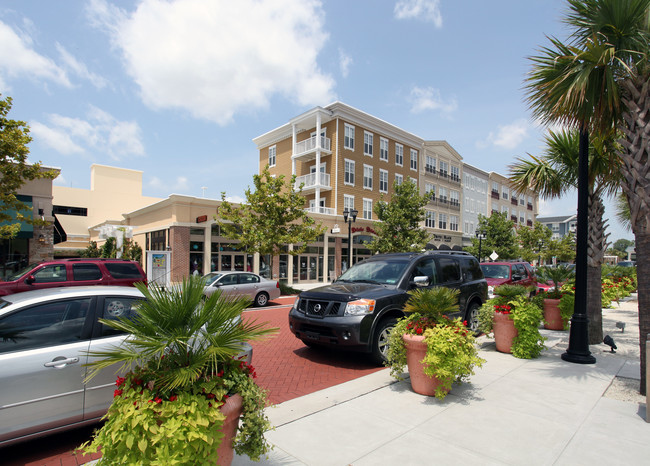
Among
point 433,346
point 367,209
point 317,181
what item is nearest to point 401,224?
point 367,209

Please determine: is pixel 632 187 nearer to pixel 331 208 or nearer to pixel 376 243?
pixel 376 243

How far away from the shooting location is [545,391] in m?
5.11

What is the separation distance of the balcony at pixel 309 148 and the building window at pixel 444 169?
682 inches

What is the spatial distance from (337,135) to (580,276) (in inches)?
1084

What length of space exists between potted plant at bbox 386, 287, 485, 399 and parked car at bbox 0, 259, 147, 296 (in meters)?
8.19

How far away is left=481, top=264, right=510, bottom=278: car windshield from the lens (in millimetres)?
14258

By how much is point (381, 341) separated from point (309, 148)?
29.1 meters

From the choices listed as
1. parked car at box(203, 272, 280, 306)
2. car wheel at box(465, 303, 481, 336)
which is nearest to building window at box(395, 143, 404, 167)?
parked car at box(203, 272, 280, 306)

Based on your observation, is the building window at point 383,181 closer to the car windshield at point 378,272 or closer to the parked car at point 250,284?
the parked car at point 250,284

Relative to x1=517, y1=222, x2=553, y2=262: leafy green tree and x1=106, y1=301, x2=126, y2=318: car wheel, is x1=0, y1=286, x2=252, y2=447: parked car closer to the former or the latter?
x1=106, y1=301, x2=126, y2=318: car wheel

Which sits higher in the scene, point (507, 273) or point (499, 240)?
point (499, 240)

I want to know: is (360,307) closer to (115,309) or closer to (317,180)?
(115,309)

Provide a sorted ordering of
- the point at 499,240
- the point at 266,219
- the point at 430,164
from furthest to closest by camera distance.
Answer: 1. the point at 430,164
2. the point at 499,240
3. the point at 266,219

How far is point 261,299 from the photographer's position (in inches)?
616
